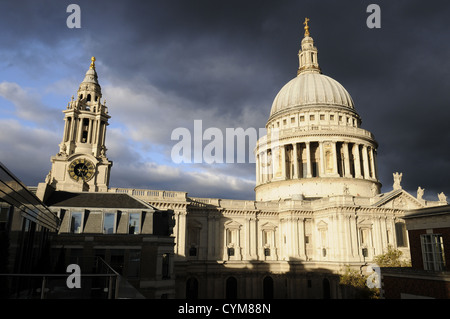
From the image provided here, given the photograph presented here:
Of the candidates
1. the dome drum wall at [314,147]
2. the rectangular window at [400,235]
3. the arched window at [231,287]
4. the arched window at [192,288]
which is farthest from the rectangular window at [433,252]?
the dome drum wall at [314,147]

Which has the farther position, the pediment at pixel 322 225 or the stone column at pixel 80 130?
the pediment at pixel 322 225

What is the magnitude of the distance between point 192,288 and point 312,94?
176ft

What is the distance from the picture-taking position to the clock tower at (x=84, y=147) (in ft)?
165

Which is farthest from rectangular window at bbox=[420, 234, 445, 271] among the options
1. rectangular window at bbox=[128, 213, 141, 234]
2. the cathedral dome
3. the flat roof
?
the cathedral dome

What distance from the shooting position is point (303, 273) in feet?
199

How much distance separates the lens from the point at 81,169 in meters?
51.4

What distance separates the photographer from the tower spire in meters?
94.9

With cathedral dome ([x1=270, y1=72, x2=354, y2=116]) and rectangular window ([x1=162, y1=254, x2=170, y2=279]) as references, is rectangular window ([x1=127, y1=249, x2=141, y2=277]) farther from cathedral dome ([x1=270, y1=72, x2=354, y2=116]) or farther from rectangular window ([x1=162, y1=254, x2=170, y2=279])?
cathedral dome ([x1=270, y1=72, x2=354, y2=116])

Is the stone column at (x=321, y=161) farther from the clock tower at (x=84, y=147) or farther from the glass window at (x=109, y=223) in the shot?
the glass window at (x=109, y=223)

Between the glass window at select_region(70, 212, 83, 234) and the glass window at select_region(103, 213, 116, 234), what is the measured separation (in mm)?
2371

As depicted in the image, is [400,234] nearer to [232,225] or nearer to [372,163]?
[372,163]

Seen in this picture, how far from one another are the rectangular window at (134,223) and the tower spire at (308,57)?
72484 mm
